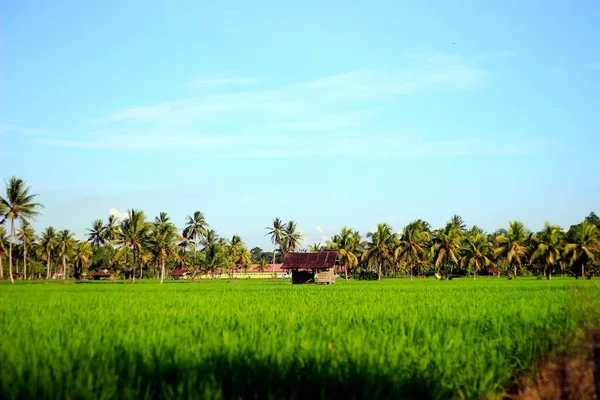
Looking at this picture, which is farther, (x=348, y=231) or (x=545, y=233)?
(x=348, y=231)

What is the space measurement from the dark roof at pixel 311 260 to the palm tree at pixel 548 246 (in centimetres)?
2284

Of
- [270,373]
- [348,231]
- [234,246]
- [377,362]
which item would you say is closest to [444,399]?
[377,362]

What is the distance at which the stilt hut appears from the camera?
45.3 meters

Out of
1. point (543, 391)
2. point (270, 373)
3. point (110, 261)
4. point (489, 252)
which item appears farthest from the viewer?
point (110, 261)

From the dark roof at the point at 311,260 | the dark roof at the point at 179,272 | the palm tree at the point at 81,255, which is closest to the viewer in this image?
the dark roof at the point at 311,260

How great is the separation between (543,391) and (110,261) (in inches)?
3327

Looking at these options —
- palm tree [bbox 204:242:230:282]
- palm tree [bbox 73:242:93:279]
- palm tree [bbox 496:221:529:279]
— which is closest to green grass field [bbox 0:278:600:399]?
palm tree [bbox 496:221:529:279]

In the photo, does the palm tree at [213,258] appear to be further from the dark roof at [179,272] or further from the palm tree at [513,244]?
the palm tree at [513,244]

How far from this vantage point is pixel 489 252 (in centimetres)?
6675

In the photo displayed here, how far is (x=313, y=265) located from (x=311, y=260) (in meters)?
0.95

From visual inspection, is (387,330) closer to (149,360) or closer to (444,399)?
(444,399)

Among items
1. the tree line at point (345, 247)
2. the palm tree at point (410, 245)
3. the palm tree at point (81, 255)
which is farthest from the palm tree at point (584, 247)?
the palm tree at point (81, 255)

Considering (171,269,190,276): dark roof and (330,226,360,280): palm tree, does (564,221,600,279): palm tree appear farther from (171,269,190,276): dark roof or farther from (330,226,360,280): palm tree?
(171,269,190,276): dark roof

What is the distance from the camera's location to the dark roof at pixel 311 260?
45.6 m
